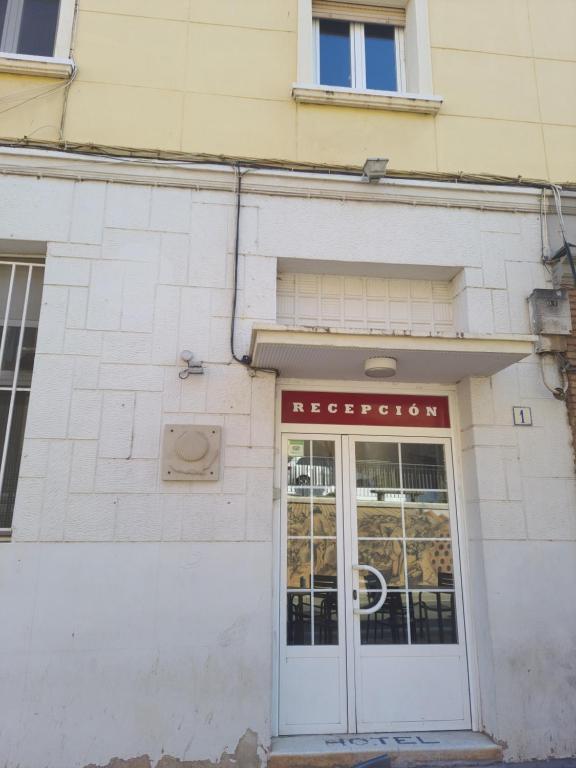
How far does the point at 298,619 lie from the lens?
15.0 ft

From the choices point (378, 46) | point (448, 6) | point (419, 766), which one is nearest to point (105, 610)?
point (419, 766)

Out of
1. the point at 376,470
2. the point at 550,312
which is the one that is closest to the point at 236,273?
the point at 376,470

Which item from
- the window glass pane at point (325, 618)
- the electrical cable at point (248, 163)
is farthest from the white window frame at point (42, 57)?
the window glass pane at point (325, 618)

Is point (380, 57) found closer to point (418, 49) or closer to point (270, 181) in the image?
point (418, 49)

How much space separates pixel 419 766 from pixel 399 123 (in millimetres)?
5429

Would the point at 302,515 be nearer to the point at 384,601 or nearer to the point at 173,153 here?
the point at 384,601

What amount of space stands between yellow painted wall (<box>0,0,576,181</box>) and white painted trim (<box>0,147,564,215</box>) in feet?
0.73

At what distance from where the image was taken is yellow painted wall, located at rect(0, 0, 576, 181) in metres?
5.06

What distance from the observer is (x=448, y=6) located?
5758 mm

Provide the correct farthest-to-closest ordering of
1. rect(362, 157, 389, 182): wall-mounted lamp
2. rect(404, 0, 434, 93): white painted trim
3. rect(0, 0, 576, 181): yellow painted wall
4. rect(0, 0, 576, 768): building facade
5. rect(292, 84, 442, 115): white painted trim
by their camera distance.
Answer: rect(404, 0, 434, 93): white painted trim
rect(292, 84, 442, 115): white painted trim
rect(0, 0, 576, 181): yellow painted wall
rect(362, 157, 389, 182): wall-mounted lamp
rect(0, 0, 576, 768): building facade

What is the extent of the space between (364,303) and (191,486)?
7.47ft

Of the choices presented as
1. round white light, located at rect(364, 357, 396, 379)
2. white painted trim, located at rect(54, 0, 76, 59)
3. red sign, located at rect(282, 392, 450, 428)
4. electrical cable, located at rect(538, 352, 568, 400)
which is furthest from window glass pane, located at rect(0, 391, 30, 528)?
electrical cable, located at rect(538, 352, 568, 400)

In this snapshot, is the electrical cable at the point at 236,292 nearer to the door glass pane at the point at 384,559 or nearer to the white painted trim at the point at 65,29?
the door glass pane at the point at 384,559

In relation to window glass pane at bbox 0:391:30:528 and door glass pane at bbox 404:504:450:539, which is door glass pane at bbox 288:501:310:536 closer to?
door glass pane at bbox 404:504:450:539
